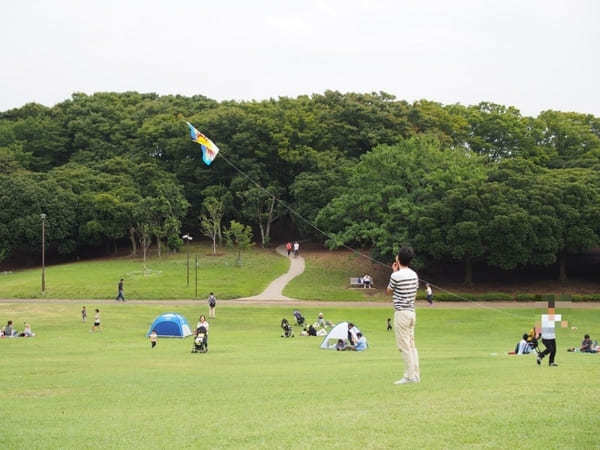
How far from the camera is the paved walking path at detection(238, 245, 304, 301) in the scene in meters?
47.9

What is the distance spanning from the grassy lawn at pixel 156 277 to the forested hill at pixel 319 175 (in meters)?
3.98

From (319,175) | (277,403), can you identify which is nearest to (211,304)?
(277,403)

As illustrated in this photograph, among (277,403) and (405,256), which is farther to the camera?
(277,403)

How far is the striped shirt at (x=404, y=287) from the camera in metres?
10.4

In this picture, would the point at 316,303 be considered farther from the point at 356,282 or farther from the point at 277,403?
the point at 277,403

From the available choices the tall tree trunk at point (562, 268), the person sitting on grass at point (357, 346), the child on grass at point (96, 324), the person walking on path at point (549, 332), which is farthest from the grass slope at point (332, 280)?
the person walking on path at point (549, 332)

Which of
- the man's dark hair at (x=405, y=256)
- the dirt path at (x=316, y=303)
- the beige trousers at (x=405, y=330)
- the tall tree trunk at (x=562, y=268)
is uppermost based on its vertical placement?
the man's dark hair at (x=405, y=256)

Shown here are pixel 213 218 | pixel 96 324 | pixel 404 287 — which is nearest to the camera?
pixel 404 287

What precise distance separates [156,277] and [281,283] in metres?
10.2

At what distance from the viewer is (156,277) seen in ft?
181

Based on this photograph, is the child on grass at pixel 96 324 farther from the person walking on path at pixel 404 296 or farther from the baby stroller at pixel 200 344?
the person walking on path at pixel 404 296

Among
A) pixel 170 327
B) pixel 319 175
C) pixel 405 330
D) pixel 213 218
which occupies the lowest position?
pixel 170 327

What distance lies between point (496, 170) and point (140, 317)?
3139cm

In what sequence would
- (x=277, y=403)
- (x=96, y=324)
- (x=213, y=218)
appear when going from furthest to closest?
(x=213, y=218)
(x=96, y=324)
(x=277, y=403)
